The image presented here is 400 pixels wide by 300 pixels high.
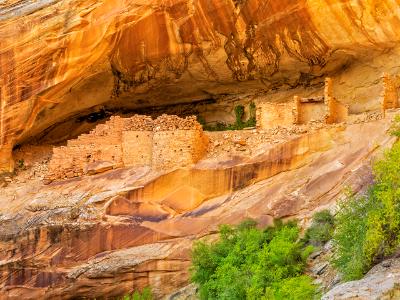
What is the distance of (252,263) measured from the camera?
15797 mm

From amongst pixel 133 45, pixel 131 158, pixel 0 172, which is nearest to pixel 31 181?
pixel 0 172

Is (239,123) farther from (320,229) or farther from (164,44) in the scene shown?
(320,229)

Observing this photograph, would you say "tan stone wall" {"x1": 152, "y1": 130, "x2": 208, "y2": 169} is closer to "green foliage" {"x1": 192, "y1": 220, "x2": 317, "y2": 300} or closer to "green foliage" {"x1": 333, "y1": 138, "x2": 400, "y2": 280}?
"green foliage" {"x1": 192, "y1": 220, "x2": 317, "y2": 300}

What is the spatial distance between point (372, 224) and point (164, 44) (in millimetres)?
9376

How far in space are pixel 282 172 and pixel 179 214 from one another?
2.39 meters

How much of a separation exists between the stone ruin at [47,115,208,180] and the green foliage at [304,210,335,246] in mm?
4025

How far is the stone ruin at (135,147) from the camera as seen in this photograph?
18891 mm

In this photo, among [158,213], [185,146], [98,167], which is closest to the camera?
[158,213]

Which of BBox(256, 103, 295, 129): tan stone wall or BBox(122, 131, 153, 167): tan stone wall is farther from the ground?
BBox(256, 103, 295, 129): tan stone wall

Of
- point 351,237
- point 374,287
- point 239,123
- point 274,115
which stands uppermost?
point 274,115

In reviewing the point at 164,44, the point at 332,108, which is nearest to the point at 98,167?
the point at 164,44

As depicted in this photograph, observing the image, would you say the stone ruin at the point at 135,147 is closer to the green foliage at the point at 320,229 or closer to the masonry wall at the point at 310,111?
the masonry wall at the point at 310,111

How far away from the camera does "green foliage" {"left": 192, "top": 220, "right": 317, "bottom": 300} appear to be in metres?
14.6

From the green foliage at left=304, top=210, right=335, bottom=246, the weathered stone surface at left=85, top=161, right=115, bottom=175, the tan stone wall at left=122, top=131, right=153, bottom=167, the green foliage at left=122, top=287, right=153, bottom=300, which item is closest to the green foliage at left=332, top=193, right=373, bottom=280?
the green foliage at left=304, top=210, right=335, bottom=246
